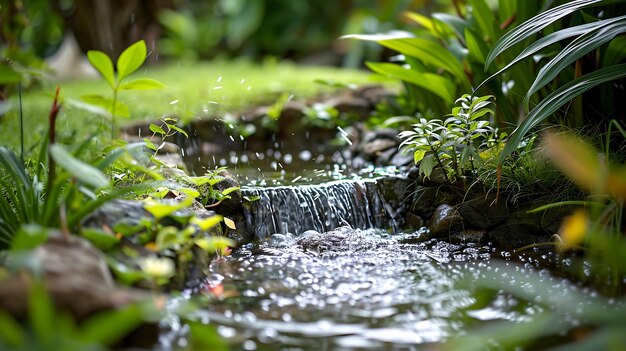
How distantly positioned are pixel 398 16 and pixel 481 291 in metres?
6.33

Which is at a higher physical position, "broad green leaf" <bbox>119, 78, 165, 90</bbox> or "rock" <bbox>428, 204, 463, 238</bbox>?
"broad green leaf" <bbox>119, 78, 165, 90</bbox>

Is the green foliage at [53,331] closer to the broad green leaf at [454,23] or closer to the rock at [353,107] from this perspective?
the broad green leaf at [454,23]

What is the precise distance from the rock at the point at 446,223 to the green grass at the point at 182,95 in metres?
1.19

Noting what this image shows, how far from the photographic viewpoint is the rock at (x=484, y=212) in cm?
273

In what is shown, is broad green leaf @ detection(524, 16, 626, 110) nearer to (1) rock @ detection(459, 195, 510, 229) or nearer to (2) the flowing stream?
(1) rock @ detection(459, 195, 510, 229)

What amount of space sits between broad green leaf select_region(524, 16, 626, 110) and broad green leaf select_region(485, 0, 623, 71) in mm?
113

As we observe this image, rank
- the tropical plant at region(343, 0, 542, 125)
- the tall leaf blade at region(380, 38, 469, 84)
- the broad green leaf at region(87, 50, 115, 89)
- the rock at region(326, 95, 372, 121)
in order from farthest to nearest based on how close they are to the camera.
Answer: the rock at region(326, 95, 372, 121)
the tall leaf blade at region(380, 38, 469, 84)
the tropical plant at region(343, 0, 542, 125)
the broad green leaf at region(87, 50, 115, 89)

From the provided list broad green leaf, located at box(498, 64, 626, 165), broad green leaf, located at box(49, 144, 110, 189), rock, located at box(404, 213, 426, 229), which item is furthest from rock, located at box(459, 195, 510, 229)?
broad green leaf, located at box(49, 144, 110, 189)

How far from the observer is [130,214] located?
84.5 inches

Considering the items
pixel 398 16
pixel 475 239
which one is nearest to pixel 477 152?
pixel 475 239

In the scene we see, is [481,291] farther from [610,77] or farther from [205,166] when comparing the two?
[205,166]

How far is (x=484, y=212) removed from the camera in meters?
2.75

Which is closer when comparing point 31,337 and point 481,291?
point 31,337

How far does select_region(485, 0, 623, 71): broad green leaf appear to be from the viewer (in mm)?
2494
